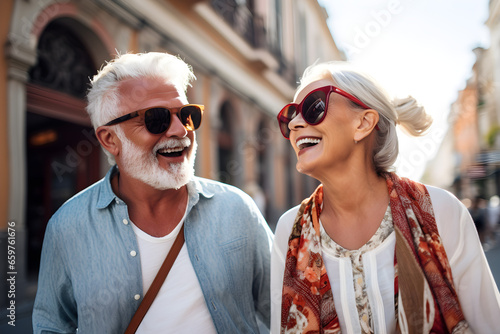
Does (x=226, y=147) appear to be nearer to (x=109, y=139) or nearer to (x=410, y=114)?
(x=109, y=139)

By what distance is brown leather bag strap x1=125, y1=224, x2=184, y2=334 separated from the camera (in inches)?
69.5

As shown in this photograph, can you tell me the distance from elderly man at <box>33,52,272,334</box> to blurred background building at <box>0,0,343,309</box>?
3011mm

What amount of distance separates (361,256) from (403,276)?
7.1 inches

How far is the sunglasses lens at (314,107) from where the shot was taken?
1663mm

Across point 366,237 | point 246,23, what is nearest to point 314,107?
point 366,237

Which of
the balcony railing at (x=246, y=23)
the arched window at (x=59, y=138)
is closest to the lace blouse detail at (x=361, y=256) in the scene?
the arched window at (x=59, y=138)

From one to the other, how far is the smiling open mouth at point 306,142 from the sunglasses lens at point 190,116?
2.14 ft

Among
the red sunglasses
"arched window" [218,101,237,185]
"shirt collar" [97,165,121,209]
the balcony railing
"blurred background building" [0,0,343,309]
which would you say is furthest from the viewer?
"arched window" [218,101,237,185]

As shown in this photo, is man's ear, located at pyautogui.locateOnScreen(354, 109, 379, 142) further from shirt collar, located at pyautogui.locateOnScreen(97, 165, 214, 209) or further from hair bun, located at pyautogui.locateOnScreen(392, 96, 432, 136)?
shirt collar, located at pyautogui.locateOnScreen(97, 165, 214, 209)

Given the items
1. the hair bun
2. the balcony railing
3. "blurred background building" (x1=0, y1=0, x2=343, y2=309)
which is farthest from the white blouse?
the balcony railing

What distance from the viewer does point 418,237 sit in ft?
5.01

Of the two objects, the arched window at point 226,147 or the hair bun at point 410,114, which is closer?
the hair bun at point 410,114

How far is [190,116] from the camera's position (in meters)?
2.11

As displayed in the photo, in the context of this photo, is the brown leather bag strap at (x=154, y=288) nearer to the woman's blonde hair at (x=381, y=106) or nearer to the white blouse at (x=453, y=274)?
the white blouse at (x=453, y=274)
